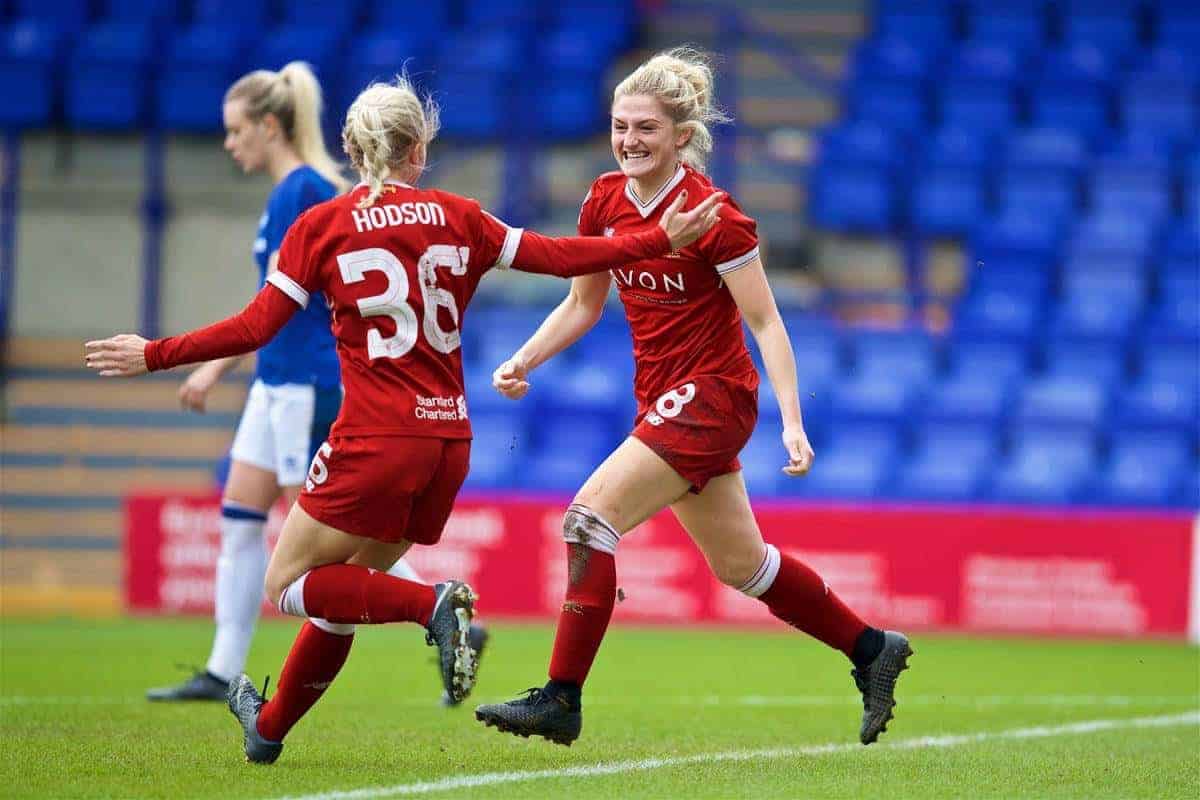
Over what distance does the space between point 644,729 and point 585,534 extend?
4.69 feet

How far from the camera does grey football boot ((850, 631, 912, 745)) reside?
17.9 ft

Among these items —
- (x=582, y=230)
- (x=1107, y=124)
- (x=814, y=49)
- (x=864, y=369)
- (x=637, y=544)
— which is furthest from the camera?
(x=814, y=49)

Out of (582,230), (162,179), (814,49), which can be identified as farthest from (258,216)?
(582,230)

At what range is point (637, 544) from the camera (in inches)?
445

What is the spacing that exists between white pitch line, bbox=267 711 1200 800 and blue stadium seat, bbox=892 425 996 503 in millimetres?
5695

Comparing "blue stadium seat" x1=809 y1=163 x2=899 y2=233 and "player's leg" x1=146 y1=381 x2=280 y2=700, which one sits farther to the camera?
"blue stadium seat" x1=809 y1=163 x2=899 y2=233

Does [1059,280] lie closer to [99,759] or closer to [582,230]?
[582,230]

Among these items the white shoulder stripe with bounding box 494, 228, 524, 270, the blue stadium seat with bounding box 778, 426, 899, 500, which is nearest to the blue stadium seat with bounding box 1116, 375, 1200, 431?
the blue stadium seat with bounding box 778, 426, 899, 500

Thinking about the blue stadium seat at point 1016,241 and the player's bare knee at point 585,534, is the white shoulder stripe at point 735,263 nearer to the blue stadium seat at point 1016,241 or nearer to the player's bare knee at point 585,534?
the player's bare knee at point 585,534

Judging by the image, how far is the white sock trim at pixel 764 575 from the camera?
539cm

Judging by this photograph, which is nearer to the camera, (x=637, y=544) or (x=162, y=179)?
(x=637, y=544)

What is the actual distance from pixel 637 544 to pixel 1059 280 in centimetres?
496

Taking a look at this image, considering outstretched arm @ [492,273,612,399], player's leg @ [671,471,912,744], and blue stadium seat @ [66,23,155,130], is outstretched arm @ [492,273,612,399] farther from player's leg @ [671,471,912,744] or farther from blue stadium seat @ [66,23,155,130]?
blue stadium seat @ [66,23,155,130]

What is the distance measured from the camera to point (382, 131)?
4680mm
